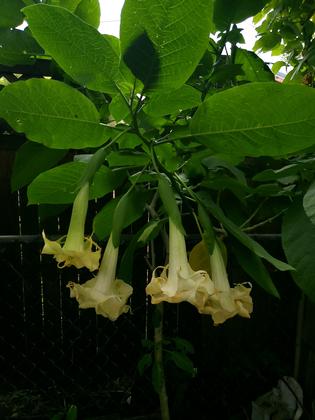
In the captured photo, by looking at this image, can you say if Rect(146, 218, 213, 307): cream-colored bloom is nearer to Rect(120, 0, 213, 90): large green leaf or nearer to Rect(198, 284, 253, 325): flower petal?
Rect(198, 284, 253, 325): flower petal

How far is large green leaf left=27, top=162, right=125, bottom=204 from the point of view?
0.51 metres

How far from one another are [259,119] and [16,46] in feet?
1.60

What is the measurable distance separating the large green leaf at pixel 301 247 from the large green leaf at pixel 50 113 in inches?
11.0

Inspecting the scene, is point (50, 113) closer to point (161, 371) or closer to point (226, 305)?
point (226, 305)

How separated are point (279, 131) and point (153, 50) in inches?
5.7

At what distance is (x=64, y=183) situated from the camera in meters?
0.52

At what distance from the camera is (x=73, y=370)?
67.8 inches

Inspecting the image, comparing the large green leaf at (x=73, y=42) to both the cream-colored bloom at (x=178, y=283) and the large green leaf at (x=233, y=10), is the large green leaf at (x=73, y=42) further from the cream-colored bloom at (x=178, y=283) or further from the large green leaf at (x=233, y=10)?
the large green leaf at (x=233, y=10)

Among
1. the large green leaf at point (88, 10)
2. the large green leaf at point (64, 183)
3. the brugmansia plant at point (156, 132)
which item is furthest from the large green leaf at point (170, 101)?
the large green leaf at point (88, 10)

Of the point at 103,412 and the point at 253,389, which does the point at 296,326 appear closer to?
the point at 253,389

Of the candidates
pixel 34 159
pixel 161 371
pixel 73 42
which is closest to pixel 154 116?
pixel 73 42

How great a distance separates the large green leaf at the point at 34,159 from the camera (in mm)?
592

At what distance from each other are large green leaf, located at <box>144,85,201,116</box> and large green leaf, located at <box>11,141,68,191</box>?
0.20 metres

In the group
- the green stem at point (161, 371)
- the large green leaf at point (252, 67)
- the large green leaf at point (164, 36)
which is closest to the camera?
the large green leaf at point (164, 36)
